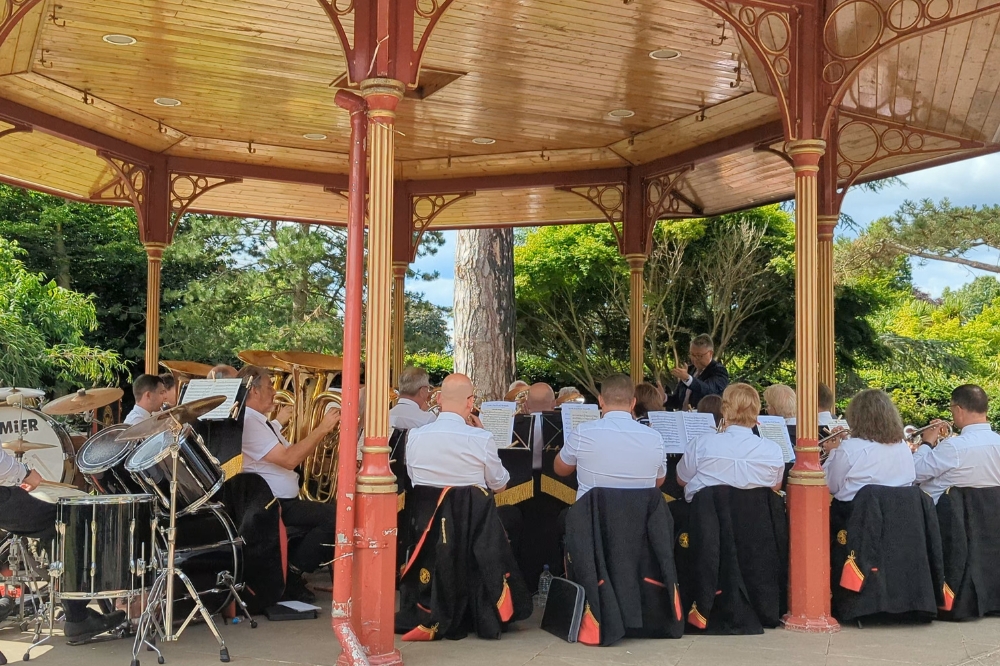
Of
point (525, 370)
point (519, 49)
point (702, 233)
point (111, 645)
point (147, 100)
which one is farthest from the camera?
point (525, 370)

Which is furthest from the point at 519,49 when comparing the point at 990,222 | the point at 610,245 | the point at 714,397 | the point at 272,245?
the point at 990,222

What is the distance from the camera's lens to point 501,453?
22.2 feet

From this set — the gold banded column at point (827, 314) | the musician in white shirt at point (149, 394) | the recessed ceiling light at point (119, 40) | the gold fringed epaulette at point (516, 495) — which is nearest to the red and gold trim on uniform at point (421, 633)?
the gold fringed epaulette at point (516, 495)

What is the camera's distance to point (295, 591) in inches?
261

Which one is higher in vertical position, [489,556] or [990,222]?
[990,222]

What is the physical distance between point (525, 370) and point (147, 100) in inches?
500

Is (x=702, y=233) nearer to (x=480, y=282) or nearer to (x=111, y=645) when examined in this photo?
(x=480, y=282)

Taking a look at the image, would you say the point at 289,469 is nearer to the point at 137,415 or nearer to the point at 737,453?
the point at 137,415

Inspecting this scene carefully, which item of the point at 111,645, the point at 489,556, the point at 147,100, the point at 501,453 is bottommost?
the point at 111,645

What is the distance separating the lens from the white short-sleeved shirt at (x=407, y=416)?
6.99m

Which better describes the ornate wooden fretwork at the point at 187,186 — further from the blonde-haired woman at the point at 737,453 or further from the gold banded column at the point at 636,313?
the blonde-haired woman at the point at 737,453

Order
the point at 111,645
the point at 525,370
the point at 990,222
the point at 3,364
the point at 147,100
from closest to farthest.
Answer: the point at 111,645, the point at 147,100, the point at 3,364, the point at 525,370, the point at 990,222

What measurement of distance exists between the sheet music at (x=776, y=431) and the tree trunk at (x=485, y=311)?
749cm

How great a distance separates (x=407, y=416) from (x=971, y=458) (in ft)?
12.4
